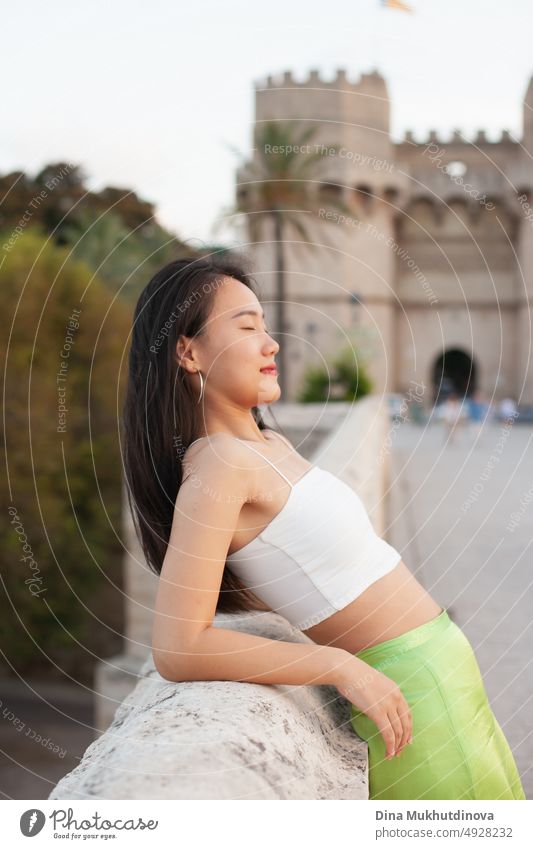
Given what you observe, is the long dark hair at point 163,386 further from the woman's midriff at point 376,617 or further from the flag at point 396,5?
the flag at point 396,5

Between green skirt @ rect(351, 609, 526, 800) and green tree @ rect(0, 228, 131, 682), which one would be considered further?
green tree @ rect(0, 228, 131, 682)

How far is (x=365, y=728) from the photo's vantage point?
158cm

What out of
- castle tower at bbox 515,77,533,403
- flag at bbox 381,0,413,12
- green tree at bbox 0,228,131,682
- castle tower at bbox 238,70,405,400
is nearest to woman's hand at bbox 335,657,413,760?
flag at bbox 381,0,413,12

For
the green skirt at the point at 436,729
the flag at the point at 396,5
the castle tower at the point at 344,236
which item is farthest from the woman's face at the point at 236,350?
the castle tower at the point at 344,236

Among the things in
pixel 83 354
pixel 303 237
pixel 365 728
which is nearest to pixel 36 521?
pixel 83 354

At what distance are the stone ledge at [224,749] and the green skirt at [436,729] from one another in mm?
71

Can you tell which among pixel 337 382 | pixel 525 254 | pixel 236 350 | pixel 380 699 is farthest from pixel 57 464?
pixel 525 254

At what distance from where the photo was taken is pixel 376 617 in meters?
1.55

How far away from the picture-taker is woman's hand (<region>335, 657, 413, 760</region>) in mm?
1454

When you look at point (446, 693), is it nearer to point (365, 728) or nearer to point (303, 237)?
point (365, 728)

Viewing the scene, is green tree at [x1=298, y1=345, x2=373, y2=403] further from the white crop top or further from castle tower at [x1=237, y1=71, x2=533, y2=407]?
the white crop top

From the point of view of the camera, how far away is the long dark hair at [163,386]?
1538 mm
